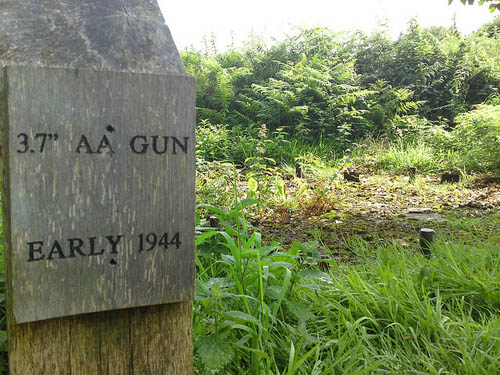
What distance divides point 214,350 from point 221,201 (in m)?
2.58

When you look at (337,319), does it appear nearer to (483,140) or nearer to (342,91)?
(483,140)

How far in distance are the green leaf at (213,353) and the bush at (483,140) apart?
5.96 meters

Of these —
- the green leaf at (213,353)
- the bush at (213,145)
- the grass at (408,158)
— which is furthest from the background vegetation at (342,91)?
the green leaf at (213,353)

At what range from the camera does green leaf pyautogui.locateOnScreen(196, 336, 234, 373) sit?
1.23m

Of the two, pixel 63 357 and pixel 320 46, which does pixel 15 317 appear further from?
pixel 320 46

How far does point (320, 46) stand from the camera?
1005 cm

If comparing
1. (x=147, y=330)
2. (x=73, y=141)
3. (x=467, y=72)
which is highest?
(x=467, y=72)

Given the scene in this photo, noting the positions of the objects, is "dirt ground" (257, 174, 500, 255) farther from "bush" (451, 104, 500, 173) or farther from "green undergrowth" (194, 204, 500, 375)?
"green undergrowth" (194, 204, 500, 375)

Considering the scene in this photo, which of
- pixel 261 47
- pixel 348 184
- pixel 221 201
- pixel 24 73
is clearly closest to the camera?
pixel 24 73

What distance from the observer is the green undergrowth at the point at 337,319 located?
58.6 inches

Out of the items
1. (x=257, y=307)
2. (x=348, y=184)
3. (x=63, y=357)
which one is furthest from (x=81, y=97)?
(x=348, y=184)

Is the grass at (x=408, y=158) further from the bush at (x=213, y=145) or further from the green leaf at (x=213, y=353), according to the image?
the green leaf at (x=213, y=353)

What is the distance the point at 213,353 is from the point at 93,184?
620mm

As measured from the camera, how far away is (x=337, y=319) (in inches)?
73.8
